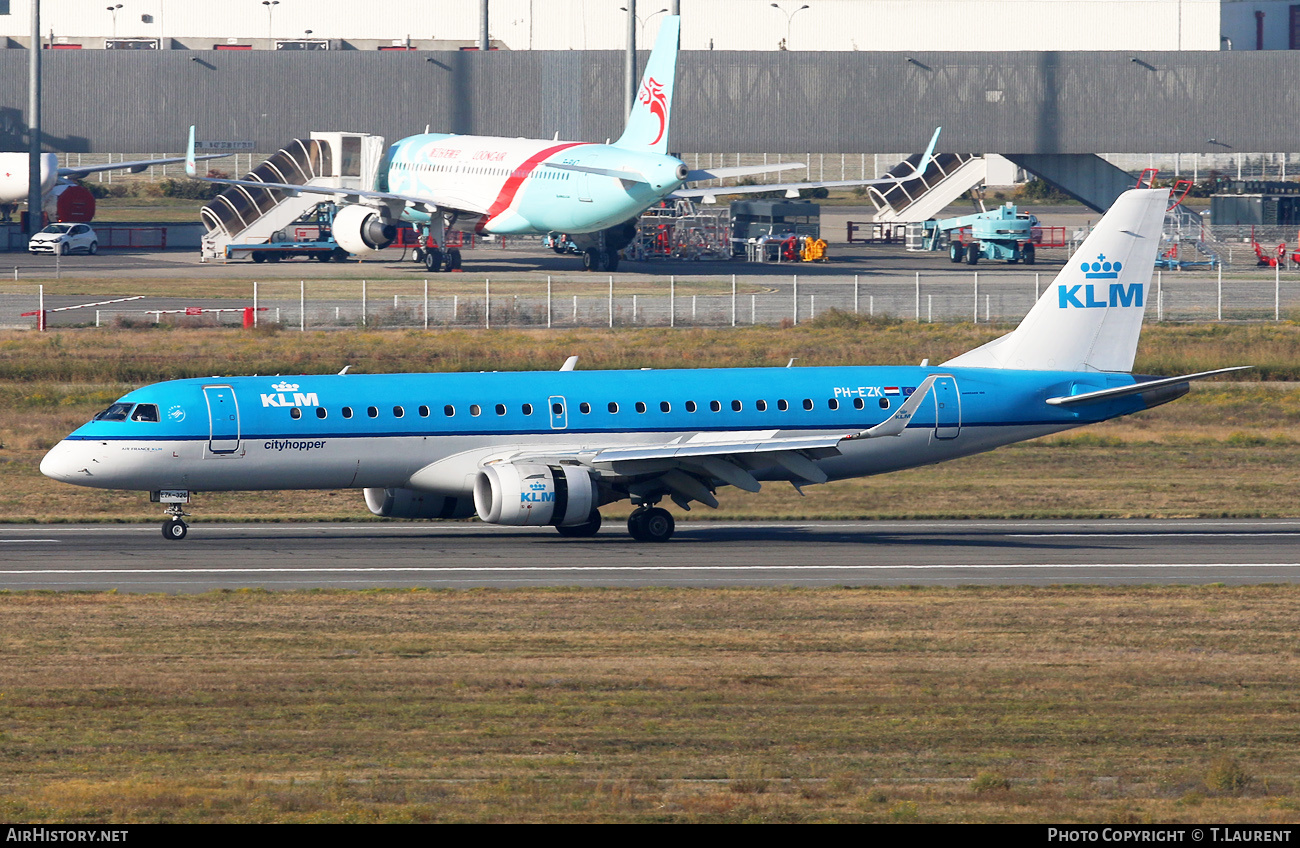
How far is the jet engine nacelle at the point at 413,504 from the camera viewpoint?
3497 cm

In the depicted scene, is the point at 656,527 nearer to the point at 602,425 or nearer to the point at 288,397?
the point at 602,425

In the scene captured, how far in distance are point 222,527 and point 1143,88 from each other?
8226 cm

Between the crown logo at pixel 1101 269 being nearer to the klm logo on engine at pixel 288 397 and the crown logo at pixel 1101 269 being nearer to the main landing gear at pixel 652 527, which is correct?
the main landing gear at pixel 652 527

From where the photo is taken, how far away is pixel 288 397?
33812 millimetres

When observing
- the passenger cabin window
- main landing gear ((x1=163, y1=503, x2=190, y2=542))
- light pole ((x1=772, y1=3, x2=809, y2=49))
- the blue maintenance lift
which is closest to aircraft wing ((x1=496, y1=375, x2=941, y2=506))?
main landing gear ((x1=163, y1=503, x2=190, y2=542))

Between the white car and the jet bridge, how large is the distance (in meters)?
8.70

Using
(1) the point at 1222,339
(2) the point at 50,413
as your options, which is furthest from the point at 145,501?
(1) the point at 1222,339

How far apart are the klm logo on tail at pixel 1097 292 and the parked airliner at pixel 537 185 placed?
45.1 meters

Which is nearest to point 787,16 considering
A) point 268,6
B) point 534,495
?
point 268,6

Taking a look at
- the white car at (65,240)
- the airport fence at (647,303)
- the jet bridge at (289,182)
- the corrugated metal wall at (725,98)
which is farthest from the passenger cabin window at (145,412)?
the corrugated metal wall at (725,98)

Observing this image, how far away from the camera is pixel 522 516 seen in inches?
1284

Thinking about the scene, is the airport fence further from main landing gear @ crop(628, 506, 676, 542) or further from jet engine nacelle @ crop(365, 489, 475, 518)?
main landing gear @ crop(628, 506, 676, 542)

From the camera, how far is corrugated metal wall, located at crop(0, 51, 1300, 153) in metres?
106

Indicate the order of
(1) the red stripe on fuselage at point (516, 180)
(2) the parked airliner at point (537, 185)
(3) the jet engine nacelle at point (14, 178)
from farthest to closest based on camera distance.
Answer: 1. (3) the jet engine nacelle at point (14, 178)
2. (1) the red stripe on fuselage at point (516, 180)
3. (2) the parked airliner at point (537, 185)
